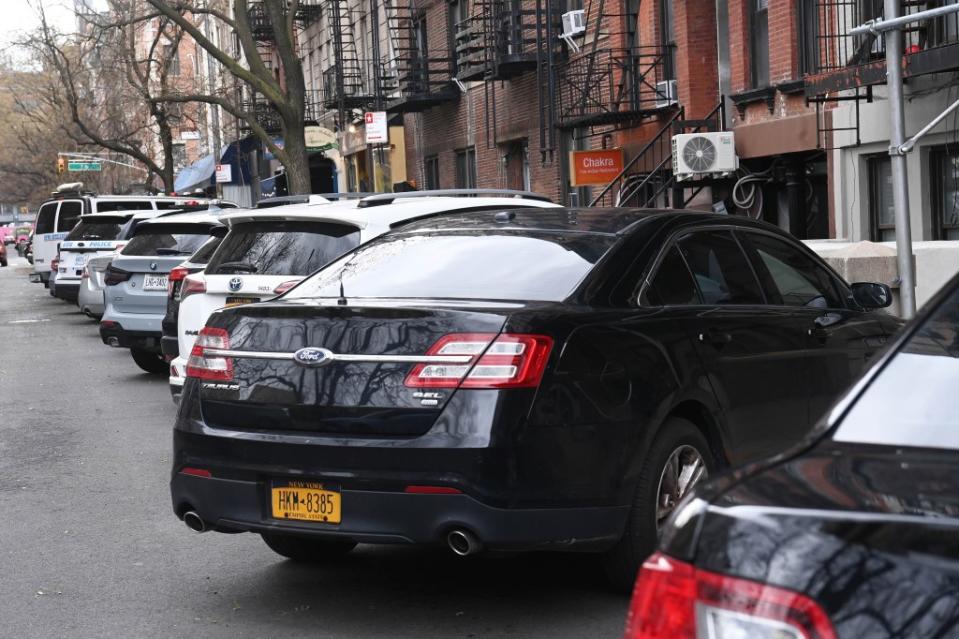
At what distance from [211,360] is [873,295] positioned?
344 cm

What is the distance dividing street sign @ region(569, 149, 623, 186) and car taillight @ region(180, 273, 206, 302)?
12298 millimetres

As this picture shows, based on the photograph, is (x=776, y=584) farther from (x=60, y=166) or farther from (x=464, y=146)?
(x=60, y=166)

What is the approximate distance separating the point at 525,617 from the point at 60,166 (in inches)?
2326

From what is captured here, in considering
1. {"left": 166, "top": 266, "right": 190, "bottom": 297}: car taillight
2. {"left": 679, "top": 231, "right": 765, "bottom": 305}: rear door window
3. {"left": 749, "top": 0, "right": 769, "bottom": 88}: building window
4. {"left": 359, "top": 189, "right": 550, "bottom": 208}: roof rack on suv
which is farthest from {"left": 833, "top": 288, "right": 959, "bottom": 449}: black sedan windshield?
{"left": 749, "top": 0, "right": 769, "bottom": 88}: building window

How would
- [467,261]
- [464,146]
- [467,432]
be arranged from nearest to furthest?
[467,432]
[467,261]
[464,146]

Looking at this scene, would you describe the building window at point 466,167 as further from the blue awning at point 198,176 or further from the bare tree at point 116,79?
the blue awning at point 198,176

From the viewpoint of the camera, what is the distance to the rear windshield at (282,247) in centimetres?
879

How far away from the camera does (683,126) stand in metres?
19.9

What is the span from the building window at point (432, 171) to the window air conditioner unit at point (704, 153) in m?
15.7

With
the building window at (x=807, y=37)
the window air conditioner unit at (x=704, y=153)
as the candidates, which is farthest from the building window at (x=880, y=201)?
the window air conditioner unit at (x=704, y=153)

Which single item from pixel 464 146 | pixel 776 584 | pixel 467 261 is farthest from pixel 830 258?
pixel 464 146

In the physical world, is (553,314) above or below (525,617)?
above

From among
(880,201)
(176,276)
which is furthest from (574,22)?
(176,276)

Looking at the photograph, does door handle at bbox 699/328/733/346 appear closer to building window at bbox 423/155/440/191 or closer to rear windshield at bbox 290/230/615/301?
rear windshield at bbox 290/230/615/301
